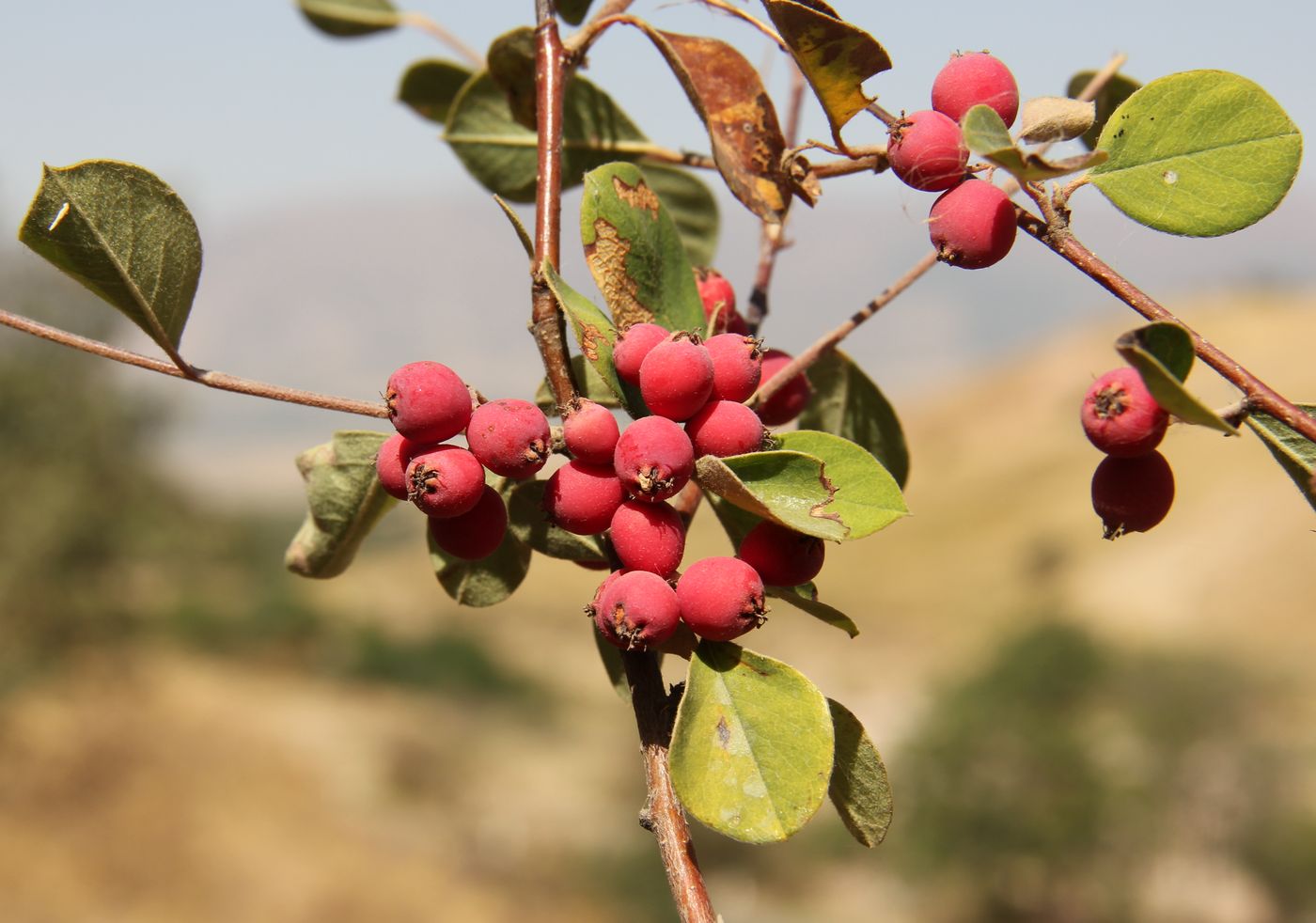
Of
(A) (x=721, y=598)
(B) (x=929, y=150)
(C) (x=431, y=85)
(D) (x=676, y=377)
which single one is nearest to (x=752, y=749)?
(A) (x=721, y=598)

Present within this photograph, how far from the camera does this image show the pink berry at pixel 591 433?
1.79 ft

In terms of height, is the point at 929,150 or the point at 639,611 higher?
the point at 929,150

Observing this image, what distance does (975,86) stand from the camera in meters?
0.57

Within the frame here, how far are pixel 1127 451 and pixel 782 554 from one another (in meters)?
0.17

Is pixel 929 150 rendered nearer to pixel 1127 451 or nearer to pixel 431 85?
pixel 1127 451

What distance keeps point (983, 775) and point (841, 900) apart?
118 inches

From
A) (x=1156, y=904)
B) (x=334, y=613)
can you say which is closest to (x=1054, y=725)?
(x=1156, y=904)

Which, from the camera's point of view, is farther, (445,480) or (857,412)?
(857,412)

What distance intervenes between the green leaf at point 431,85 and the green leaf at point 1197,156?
0.68 metres

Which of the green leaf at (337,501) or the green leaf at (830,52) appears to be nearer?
the green leaf at (830,52)

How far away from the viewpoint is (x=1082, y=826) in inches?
491

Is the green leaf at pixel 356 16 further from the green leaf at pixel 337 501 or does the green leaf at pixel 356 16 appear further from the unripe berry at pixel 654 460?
the unripe berry at pixel 654 460

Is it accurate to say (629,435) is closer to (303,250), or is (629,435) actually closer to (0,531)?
(0,531)

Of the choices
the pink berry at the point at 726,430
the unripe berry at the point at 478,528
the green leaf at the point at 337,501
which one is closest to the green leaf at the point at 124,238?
the green leaf at the point at 337,501
